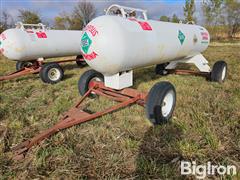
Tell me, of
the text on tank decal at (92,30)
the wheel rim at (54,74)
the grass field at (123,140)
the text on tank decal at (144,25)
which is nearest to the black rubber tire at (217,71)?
the grass field at (123,140)

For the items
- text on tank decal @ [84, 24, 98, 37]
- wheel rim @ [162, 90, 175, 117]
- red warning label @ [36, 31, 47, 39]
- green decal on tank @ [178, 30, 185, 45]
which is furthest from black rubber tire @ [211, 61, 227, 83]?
red warning label @ [36, 31, 47, 39]

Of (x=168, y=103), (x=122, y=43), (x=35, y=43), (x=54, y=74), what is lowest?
(x=168, y=103)

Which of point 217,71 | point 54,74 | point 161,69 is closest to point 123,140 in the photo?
point 217,71

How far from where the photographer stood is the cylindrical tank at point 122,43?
2.72m

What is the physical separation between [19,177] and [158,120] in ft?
5.96

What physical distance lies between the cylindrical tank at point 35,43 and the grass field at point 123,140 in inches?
83.6

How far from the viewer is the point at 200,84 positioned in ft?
15.8

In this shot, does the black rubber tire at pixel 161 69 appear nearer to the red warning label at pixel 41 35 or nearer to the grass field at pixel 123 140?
the grass field at pixel 123 140

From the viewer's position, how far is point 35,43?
234 inches

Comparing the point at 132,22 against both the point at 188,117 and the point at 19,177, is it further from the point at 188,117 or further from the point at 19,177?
the point at 19,177

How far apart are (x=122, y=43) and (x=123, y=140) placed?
1.28 m

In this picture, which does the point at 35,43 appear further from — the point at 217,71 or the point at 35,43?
the point at 217,71

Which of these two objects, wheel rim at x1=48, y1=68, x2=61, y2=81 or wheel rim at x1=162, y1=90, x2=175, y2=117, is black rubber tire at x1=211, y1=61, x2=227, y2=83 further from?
wheel rim at x1=48, y1=68, x2=61, y2=81

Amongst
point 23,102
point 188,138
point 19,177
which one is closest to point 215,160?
point 188,138
